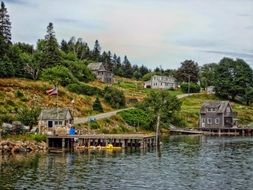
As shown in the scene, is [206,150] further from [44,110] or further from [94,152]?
[44,110]

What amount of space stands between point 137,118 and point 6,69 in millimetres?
36547

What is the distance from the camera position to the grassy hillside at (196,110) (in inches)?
6152

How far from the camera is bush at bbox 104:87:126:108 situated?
144 meters

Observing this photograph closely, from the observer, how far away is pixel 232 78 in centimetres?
19100

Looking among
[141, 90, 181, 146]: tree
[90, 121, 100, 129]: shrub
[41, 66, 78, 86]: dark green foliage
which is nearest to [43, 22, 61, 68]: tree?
[41, 66, 78, 86]: dark green foliage

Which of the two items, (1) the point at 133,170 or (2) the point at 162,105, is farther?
(2) the point at 162,105

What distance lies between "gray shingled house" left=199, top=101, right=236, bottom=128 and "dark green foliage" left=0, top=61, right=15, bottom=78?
53.0 m

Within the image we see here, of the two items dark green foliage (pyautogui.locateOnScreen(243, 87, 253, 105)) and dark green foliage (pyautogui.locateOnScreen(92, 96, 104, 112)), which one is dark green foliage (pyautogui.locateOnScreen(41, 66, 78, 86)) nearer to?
dark green foliage (pyautogui.locateOnScreen(92, 96, 104, 112))

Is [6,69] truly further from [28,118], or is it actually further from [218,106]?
[218,106]

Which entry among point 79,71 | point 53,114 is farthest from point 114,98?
point 53,114

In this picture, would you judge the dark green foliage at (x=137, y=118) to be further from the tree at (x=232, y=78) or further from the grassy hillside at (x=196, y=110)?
the tree at (x=232, y=78)

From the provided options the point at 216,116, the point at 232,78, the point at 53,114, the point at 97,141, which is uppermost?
the point at 232,78

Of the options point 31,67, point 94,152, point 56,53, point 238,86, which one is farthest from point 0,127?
point 238,86

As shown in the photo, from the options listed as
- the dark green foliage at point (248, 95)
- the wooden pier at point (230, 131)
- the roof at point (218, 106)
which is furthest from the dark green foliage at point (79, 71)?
the dark green foliage at point (248, 95)
